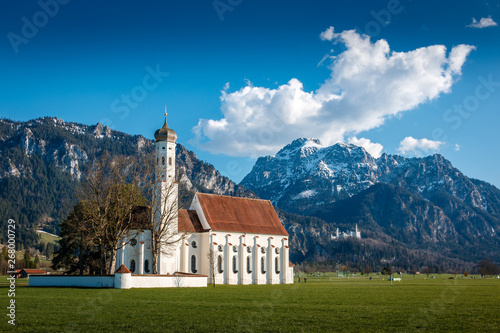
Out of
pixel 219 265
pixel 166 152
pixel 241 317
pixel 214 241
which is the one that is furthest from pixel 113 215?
pixel 241 317

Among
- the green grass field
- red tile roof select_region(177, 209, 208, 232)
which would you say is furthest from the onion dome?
the green grass field

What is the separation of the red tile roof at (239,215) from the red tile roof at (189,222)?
1.71 metres

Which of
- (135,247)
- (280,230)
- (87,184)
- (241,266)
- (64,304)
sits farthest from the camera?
(280,230)

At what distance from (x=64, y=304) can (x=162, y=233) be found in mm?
31438

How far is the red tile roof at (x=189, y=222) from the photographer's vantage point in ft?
218

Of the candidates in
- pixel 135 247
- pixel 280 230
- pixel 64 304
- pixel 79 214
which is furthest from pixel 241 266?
pixel 64 304

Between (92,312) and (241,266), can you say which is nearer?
(92,312)

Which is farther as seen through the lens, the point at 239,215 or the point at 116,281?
the point at 239,215

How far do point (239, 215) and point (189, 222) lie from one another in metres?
8.74

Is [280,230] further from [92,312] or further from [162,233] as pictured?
[92,312]

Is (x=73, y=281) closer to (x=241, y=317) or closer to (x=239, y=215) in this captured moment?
(x=241, y=317)

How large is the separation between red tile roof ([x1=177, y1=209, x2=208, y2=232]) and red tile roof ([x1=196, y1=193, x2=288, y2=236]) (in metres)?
1.71

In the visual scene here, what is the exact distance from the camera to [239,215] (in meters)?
73.5

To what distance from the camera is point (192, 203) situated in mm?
71625
